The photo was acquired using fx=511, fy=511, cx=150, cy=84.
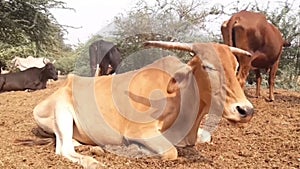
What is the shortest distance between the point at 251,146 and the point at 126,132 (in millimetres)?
1301

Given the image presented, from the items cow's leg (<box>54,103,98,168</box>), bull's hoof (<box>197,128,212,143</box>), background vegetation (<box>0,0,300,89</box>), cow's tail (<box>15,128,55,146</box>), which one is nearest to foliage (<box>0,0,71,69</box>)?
background vegetation (<box>0,0,300,89</box>)

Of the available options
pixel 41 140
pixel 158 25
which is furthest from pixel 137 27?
pixel 41 140

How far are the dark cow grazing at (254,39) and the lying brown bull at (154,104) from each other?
2820 mm

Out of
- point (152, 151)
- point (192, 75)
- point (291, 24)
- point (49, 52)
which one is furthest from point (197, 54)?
point (49, 52)

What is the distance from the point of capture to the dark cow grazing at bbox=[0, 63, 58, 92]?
586 inches

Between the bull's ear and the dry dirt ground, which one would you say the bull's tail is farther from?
the bull's ear

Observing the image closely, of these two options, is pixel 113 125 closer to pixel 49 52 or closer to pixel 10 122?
pixel 10 122

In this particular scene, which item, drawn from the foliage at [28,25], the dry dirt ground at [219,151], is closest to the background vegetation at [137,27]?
the foliage at [28,25]

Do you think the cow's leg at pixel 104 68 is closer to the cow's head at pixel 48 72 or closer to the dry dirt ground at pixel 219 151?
the dry dirt ground at pixel 219 151

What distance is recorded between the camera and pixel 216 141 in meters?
5.48

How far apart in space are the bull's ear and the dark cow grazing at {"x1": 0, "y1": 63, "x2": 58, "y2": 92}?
1082 centimetres

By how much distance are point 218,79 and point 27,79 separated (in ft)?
39.4

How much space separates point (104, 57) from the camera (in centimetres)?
1199

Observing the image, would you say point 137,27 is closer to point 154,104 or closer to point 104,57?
point 104,57
